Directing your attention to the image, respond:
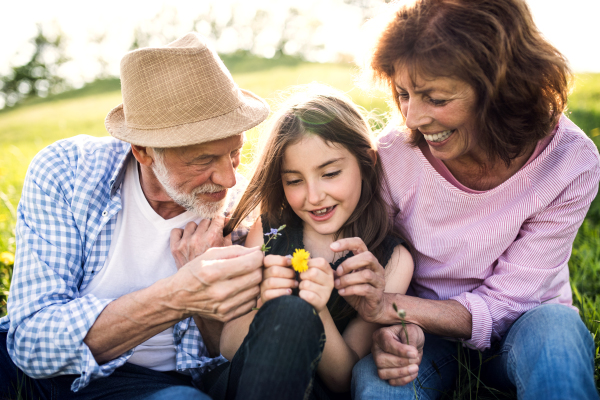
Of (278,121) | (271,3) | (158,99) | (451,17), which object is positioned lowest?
(271,3)

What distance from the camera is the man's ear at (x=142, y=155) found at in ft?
7.75

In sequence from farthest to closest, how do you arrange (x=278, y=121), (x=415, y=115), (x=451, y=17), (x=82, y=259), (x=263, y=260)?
1. (x=278, y=121)
2. (x=82, y=259)
3. (x=415, y=115)
4. (x=451, y=17)
5. (x=263, y=260)

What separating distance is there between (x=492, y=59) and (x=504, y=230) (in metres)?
0.86

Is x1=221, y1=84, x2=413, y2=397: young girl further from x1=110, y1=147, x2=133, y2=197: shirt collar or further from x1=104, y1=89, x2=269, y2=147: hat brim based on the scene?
x1=110, y1=147, x2=133, y2=197: shirt collar

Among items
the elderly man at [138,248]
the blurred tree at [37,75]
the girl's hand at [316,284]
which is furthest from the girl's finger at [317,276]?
the blurred tree at [37,75]

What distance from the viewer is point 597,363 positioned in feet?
7.95

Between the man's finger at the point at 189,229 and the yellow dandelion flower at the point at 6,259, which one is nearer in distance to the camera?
the man's finger at the point at 189,229

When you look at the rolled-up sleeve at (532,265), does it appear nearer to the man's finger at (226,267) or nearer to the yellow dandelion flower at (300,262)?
the yellow dandelion flower at (300,262)

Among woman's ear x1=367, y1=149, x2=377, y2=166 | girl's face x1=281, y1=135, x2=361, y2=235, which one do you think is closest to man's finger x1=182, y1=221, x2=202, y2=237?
girl's face x1=281, y1=135, x2=361, y2=235

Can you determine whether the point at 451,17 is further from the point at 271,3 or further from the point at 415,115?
the point at 271,3

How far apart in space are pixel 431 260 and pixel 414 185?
434 millimetres

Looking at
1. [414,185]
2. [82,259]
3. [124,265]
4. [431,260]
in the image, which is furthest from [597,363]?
[82,259]

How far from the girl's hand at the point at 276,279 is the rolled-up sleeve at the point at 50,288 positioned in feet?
2.57

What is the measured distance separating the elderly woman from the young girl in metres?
0.15
